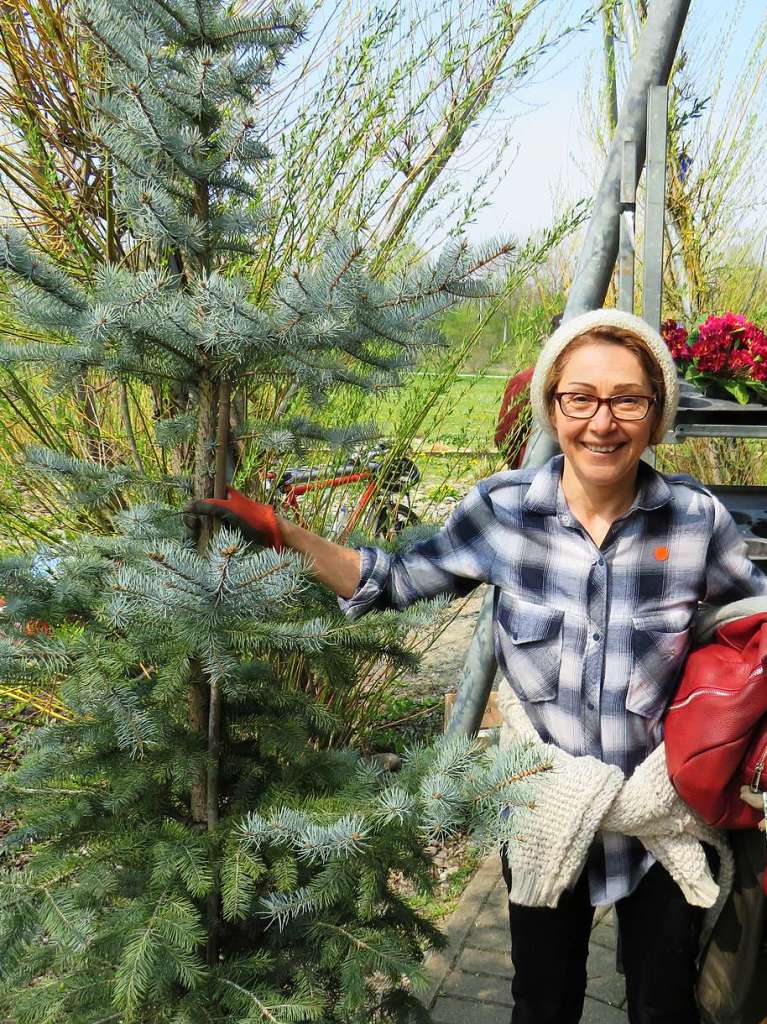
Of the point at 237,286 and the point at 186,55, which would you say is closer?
the point at 237,286

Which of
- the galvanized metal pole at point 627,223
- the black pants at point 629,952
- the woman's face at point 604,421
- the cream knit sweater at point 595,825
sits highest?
the galvanized metal pole at point 627,223

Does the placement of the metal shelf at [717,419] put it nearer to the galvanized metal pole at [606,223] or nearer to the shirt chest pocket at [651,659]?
the galvanized metal pole at [606,223]

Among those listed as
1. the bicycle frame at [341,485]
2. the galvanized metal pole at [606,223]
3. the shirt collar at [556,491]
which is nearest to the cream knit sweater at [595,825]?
the shirt collar at [556,491]

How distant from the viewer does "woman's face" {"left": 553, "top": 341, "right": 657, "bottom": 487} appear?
5.88 feet

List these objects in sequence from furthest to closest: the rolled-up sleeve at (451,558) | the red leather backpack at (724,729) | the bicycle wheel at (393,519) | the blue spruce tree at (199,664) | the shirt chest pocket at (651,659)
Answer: the bicycle wheel at (393,519)
the rolled-up sleeve at (451,558)
the shirt chest pocket at (651,659)
the red leather backpack at (724,729)
the blue spruce tree at (199,664)

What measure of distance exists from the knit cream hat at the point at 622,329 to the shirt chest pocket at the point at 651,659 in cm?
40

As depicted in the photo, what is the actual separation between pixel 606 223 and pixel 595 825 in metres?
1.59

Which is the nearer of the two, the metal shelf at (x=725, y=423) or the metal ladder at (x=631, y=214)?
the metal ladder at (x=631, y=214)

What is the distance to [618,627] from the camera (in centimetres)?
185

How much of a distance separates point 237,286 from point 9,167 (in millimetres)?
2155

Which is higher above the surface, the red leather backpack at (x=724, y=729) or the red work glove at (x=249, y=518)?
the red work glove at (x=249, y=518)

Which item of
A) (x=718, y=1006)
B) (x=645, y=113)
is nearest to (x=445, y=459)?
(x=645, y=113)

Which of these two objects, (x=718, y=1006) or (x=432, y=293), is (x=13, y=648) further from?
(x=718, y=1006)

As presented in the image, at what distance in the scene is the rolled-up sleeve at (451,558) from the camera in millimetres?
1957
